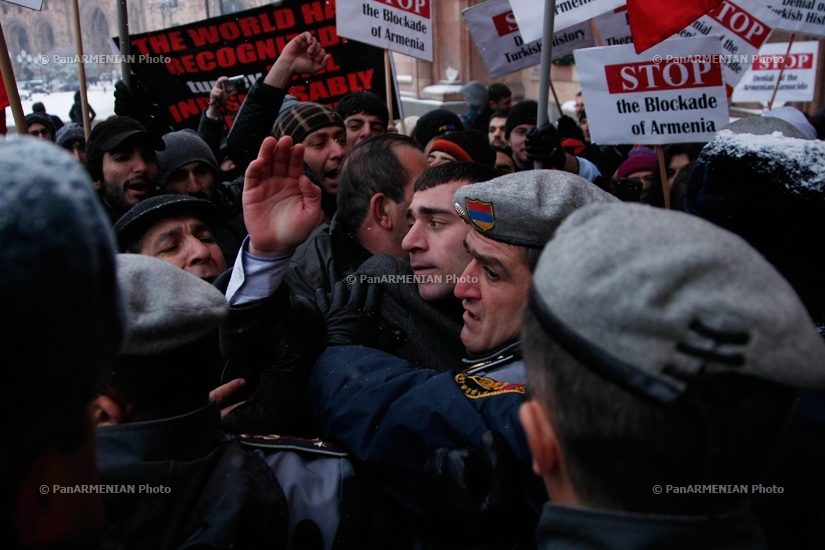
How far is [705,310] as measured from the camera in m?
0.82

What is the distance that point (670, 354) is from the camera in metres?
0.83

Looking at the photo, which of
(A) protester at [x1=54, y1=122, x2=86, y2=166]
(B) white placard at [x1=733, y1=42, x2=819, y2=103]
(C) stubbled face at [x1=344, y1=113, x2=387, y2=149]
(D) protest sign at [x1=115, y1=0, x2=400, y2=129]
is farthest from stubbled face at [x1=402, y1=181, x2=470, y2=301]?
(B) white placard at [x1=733, y1=42, x2=819, y2=103]

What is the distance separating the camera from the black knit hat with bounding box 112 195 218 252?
2.37 meters

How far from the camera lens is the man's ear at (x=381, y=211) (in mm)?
3000

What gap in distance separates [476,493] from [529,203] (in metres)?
0.95

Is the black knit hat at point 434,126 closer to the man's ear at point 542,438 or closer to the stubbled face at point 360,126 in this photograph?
the stubbled face at point 360,126

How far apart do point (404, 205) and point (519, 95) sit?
12500 mm

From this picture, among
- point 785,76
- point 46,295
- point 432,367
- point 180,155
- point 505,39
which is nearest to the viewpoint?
point 46,295

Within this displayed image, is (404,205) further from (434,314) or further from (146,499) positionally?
(146,499)

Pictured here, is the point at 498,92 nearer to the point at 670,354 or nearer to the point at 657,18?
the point at 657,18

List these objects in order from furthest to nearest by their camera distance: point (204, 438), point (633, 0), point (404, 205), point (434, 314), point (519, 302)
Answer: point (633, 0)
point (404, 205)
point (434, 314)
point (519, 302)
point (204, 438)

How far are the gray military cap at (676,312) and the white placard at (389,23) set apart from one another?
13.9ft

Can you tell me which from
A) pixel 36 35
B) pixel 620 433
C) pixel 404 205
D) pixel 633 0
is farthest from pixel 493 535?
pixel 36 35

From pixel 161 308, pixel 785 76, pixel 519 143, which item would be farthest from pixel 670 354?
pixel 785 76
